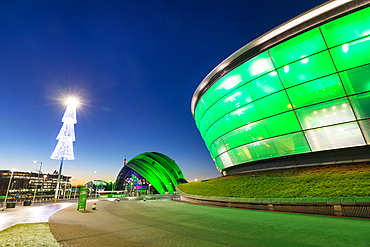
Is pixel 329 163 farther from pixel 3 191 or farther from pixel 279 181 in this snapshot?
pixel 3 191

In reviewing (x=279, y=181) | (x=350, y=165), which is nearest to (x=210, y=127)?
(x=279, y=181)

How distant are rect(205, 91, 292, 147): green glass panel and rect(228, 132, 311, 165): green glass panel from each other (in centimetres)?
258

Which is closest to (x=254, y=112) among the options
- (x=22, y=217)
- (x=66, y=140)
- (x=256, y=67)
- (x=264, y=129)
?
(x=264, y=129)

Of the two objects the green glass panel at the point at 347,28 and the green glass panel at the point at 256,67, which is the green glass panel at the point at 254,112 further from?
the green glass panel at the point at 347,28

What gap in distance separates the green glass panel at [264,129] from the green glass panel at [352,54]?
5.23 meters

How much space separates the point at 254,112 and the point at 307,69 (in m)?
6.07

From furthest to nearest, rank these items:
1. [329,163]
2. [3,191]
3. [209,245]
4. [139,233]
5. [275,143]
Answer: [3,191] < [275,143] < [329,163] < [139,233] < [209,245]

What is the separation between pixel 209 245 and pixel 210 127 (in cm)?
2216

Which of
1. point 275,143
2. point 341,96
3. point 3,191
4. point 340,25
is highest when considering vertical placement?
point 340,25

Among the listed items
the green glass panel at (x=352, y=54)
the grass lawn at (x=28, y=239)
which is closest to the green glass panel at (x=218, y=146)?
the green glass panel at (x=352, y=54)

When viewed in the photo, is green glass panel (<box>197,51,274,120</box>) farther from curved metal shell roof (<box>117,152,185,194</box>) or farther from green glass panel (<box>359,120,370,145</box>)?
curved metal shell roof (<box>117,152,185,194</box>)

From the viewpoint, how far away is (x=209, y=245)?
15.9 ft

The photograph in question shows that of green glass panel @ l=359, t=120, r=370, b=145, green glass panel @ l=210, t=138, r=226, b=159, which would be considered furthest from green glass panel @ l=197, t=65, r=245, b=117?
green glass panel @ l=359, t=120, r=370, b=145

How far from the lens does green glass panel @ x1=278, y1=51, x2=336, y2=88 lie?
15.2m
